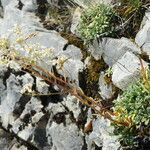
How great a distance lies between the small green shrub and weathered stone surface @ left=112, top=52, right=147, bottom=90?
2.40 ft

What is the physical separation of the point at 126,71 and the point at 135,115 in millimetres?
755

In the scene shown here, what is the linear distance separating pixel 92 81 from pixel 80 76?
0.65ft

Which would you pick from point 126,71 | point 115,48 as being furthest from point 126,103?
point 115,48

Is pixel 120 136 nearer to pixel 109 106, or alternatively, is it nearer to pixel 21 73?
pixel 109 106

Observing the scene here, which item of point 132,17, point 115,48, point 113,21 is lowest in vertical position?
point 115,48

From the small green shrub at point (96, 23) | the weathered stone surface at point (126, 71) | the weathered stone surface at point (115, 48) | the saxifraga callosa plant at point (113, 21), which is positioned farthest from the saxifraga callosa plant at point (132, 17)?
the weathered stone surface at point (126, 71)

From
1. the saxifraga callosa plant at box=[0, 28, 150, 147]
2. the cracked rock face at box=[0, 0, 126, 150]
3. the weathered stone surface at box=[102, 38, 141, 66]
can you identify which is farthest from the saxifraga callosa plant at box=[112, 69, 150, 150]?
the weathered stone surface at box=[102, 38, 141, 66]

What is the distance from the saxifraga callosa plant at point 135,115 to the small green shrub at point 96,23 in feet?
4.23

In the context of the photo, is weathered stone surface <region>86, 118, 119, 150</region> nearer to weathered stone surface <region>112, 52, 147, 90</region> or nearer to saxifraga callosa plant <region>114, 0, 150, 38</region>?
weathered stone surface <region>112, 52, 147, 90</region>

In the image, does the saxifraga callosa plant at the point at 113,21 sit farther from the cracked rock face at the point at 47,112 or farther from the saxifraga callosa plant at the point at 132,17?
the cracked rock face at the point at 47,112

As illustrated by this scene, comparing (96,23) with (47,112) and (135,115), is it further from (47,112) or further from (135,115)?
(135,115)

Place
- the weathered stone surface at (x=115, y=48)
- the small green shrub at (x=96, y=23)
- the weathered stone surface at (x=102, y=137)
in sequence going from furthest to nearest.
A: the small green shrub at (x=96, y=23)
the weathered stone surface at (x=115, y=48)
the weathered stone surface at (x=102, y=137)

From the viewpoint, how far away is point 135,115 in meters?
5.83

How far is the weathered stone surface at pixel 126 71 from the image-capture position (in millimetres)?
6254
